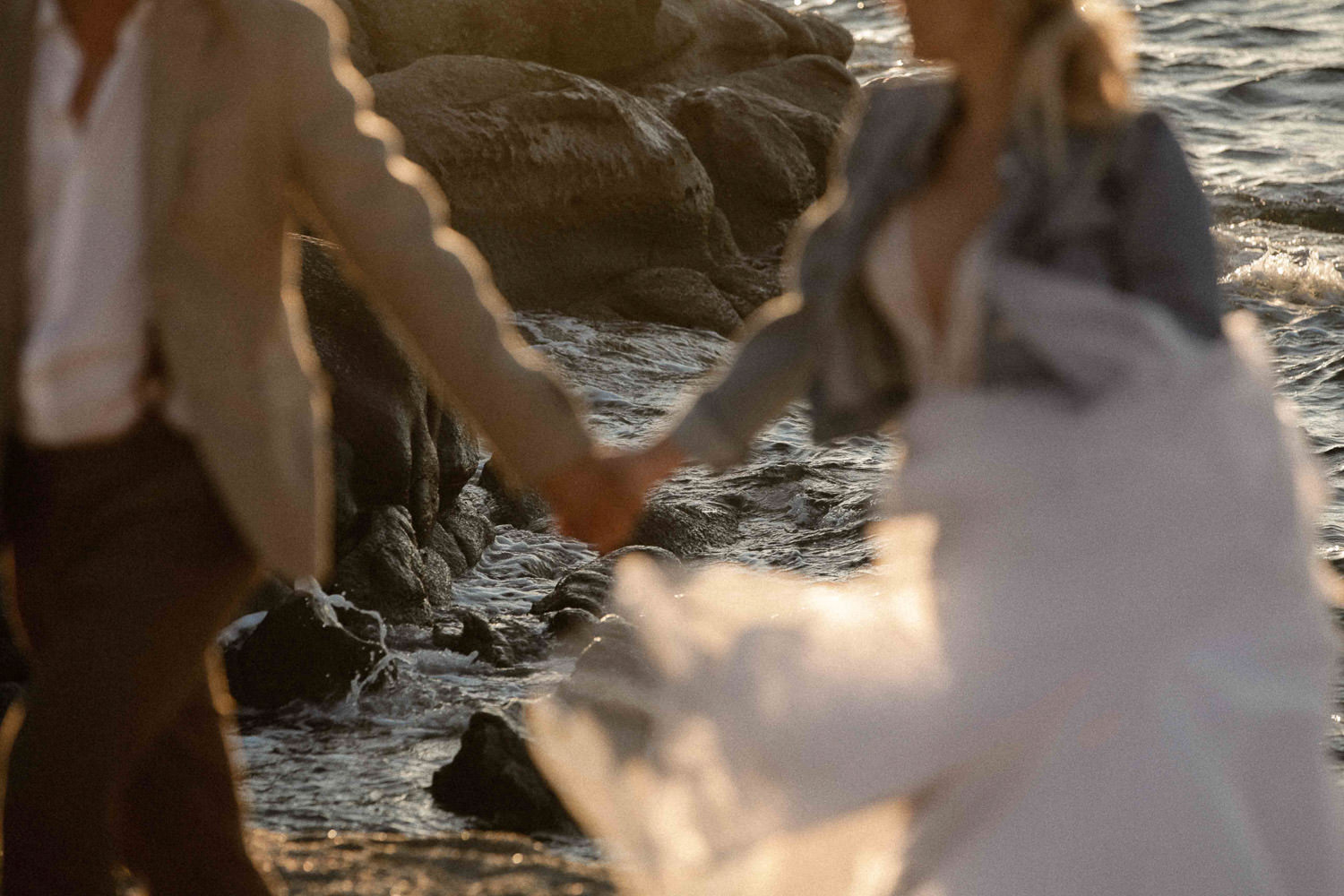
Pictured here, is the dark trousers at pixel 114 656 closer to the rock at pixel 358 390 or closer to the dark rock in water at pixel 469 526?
the rock at pixel 358 390

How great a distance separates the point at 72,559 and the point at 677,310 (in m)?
9.41

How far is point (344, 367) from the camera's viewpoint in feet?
20.0

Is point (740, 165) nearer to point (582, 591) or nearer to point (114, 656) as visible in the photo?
point (582, 591)

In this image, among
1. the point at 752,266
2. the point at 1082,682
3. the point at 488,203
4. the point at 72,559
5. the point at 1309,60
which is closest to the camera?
the point at 1082,682

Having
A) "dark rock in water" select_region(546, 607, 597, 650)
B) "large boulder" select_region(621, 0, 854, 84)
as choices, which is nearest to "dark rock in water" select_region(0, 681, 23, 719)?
"dark rock in water" select_region(546, 607, 597, 650)

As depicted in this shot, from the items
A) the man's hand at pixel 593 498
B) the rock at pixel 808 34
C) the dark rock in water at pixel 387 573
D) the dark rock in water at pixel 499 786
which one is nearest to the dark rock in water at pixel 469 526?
the dark rock in water at pixel 387 573

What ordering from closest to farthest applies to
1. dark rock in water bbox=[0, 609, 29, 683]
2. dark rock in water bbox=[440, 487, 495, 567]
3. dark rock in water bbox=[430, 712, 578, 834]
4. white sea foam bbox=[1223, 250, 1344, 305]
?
dark rock in water bbox=[430, 712, 578, 834] → dark rock in water bbox=[0, 609, 29, 683] → dark rock in water bbox=[440, 487, 495, 567] → white sea foam bbox=[1223, 250, 1344, 305]

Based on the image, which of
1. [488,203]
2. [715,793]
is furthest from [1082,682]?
[488,203]

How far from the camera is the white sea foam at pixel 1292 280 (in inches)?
518

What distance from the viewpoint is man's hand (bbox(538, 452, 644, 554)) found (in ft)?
8.53

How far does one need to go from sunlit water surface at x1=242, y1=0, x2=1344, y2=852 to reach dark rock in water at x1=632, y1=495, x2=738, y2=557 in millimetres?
129

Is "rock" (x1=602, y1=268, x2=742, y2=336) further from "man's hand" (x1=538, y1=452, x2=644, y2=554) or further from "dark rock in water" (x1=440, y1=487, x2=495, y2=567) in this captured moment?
"man's hand" (x1=538, y1=452, x2=644, y2=554)

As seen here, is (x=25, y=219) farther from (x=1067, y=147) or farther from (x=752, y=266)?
(x=752, y=266)

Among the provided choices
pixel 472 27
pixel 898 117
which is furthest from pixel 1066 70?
pixel 472 27
